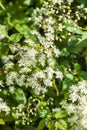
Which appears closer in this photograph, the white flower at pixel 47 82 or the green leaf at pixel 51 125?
the green leaf at pixel 51 125

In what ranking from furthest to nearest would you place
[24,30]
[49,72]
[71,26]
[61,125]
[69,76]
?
1. [24,30]
2. [71,26]
3. [69,76]
4. [49,72]
5. [61,125]

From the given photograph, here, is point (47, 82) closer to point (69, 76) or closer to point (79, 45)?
point (69, 76)

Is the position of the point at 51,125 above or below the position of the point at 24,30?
below

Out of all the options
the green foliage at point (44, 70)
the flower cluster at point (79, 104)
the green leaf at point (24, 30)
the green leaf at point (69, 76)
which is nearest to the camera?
the flower cluster at point (79, 104)

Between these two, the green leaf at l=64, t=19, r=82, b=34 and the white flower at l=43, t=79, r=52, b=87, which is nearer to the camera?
the white flower at l=43, t=79, r=52, b=87

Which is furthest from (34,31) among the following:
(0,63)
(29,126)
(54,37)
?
(29,126)

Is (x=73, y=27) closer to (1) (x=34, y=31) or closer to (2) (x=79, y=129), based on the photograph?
(1) (x=34, y=31)

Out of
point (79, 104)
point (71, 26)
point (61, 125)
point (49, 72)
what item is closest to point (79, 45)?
point (71, 26)

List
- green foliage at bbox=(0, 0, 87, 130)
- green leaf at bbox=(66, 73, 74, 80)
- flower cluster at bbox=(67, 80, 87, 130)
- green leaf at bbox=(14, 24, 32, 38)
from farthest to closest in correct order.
Answer: 1. green leaf at bbox=(14, 24, 32, 38)
2. green leaf at bbox=(66, 73, 74, 80)
3. green foliage at bbox=(0, 0, 87, 130)
4. flower cluster at bbox=(67, 80, 87, 130)

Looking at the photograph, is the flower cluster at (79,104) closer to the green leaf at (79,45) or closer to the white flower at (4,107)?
the green leaf at (79,45)

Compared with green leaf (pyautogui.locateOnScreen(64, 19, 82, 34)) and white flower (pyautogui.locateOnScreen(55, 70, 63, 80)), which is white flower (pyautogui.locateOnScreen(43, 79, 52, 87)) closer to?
white flower (pyautogui.locateOnScreen(55, 70, 63, 80))

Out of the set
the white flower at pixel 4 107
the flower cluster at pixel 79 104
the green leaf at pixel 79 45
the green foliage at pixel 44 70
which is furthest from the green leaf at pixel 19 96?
the green leaf at pixel 79 45

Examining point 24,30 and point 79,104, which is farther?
point 24,30

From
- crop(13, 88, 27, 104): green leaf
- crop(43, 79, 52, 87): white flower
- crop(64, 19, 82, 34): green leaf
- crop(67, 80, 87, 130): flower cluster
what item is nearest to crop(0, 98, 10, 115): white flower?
crop(13, 88, 27, 104): green leaf
